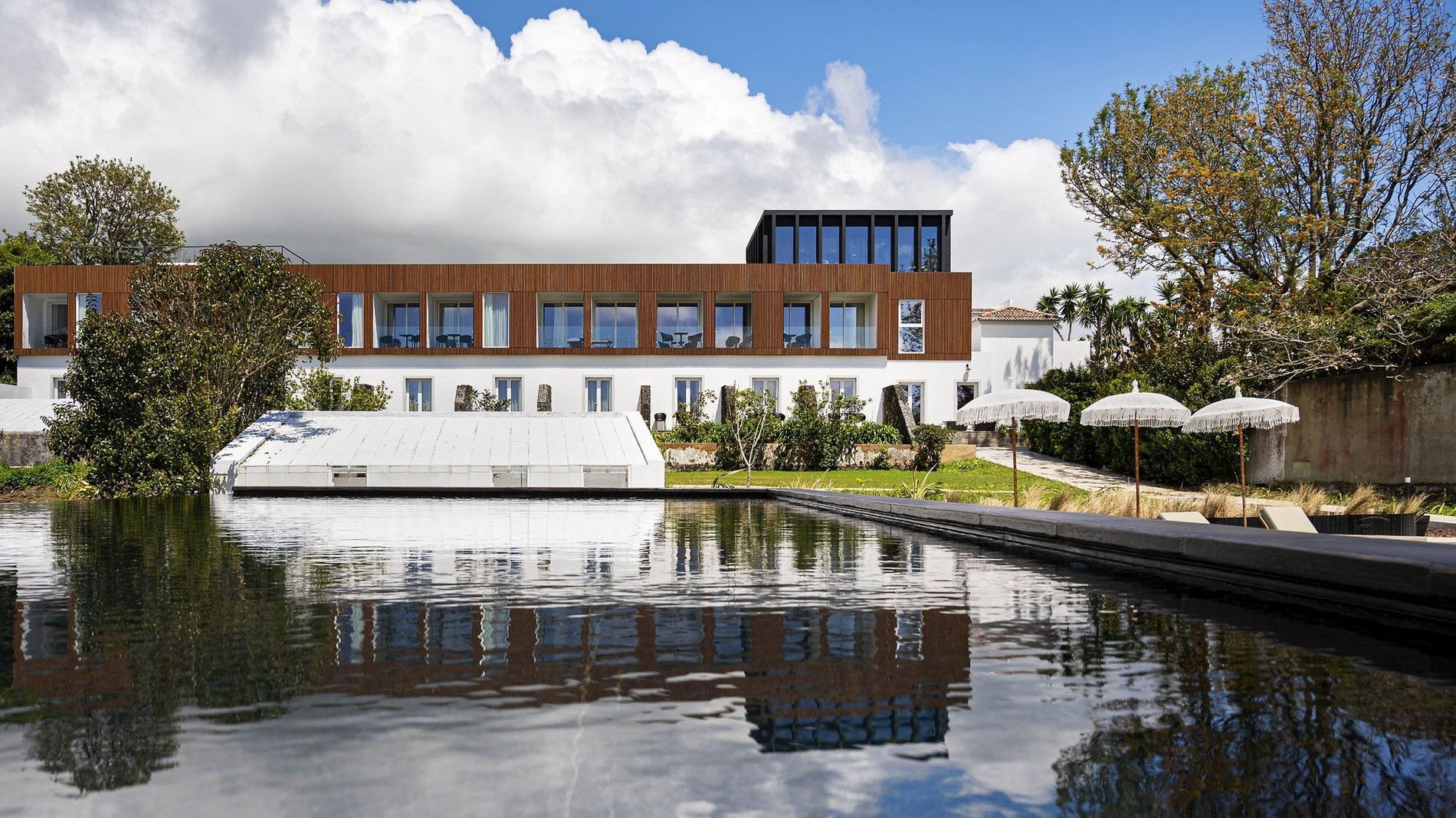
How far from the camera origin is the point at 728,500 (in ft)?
68.5

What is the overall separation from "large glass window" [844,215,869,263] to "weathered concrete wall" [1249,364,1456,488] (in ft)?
99.0

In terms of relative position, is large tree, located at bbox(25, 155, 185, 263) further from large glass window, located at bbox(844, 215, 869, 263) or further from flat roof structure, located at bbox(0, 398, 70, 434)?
large glass window, located at bbox(844, 215, 869, 263)

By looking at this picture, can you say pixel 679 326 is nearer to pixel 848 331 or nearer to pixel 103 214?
pixel 848 331

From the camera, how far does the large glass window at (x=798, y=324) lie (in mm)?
40156

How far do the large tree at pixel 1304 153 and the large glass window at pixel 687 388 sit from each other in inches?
675

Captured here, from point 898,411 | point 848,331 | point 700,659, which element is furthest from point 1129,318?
point 700,659

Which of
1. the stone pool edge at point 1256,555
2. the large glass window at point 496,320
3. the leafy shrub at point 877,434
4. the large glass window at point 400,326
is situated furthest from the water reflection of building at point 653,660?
the large glass window at point 400,326

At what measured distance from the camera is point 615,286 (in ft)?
130

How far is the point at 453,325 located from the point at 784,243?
758 inches

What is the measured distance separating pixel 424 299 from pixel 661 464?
1966cm

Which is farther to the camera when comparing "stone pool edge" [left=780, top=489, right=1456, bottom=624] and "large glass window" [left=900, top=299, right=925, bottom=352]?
"large glass window" [left=900, top=299, right=925, bottom=352]

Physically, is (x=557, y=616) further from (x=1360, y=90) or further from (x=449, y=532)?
(x=1360, y=90)

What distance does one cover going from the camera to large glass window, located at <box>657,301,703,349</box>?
131 ft

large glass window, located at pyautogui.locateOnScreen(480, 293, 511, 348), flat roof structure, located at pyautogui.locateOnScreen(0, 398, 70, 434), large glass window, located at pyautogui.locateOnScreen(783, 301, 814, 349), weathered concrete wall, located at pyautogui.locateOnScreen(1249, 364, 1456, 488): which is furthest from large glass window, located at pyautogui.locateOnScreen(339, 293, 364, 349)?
weathered concrete wall, located at pyautogui.locateOnScreen(1249, 364, 1456, 488)
